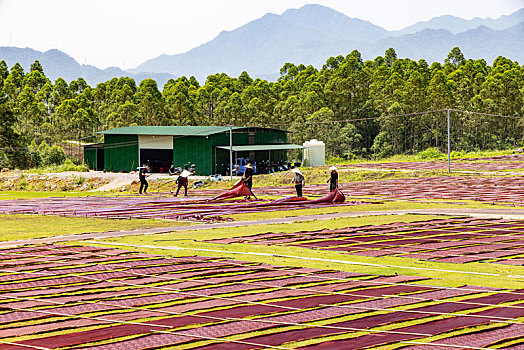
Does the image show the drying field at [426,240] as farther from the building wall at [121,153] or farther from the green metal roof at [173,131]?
the building wall at [121,153]

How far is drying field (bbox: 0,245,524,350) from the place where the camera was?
11.2 metres

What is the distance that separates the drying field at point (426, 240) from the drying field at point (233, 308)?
3.81 metres

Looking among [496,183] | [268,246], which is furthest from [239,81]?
[268,246]

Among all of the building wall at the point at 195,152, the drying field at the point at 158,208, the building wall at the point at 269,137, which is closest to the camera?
the drying field at the point at 158,208

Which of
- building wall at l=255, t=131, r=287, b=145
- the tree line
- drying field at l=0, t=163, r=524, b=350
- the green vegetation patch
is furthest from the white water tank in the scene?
the green vegetation patch

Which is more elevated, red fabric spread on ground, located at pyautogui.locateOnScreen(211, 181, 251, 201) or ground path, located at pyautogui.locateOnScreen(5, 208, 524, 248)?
red fabric spread on ground, located at pyautogui.locateOnScreen(211, 181, 251, 201)

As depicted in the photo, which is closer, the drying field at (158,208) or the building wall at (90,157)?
the drying field at (158,208)

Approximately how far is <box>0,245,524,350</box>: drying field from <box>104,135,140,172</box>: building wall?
6097 centimetres

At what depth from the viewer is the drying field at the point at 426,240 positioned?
64.4ft

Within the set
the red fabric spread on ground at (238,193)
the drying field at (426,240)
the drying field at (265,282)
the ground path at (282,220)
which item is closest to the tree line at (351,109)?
the red fabric spread on ground at (238,193)

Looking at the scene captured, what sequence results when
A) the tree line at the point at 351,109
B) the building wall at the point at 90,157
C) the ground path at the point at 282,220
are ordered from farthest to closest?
the tree line at the point at 351,109
the building wall at the point at 90,157
the ground path at the point at 282,220

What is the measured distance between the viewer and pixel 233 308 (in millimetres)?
13297

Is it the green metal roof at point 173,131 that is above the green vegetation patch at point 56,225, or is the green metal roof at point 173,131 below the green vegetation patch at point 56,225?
above

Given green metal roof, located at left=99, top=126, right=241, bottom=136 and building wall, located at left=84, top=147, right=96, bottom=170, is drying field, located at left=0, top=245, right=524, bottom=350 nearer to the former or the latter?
green metal roof, located at left=99, top=126, right=241, bottom=136
